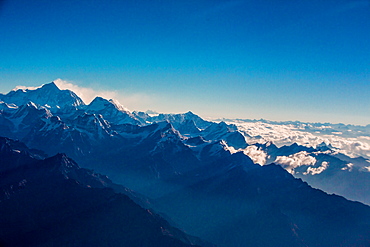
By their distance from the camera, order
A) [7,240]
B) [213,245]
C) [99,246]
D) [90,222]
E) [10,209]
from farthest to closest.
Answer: [213,245] → [10,209] → [90,222] → [99,246] → [7,240]

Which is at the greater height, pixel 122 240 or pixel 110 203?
pixel 110 203

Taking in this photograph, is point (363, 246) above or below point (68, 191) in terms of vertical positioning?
below

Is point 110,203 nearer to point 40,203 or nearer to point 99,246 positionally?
point 99,246

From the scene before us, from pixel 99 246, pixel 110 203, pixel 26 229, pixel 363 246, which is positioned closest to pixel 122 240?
pixel 99 246

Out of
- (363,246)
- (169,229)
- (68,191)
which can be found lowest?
(363,246)

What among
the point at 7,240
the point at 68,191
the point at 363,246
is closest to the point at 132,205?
the point at 68,191

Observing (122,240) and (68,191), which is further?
(68,191)

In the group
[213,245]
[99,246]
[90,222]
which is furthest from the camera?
[213,245]

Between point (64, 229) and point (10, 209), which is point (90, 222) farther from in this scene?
point (10, 209)

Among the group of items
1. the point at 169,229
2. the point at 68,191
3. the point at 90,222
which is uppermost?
the point at 68,191
